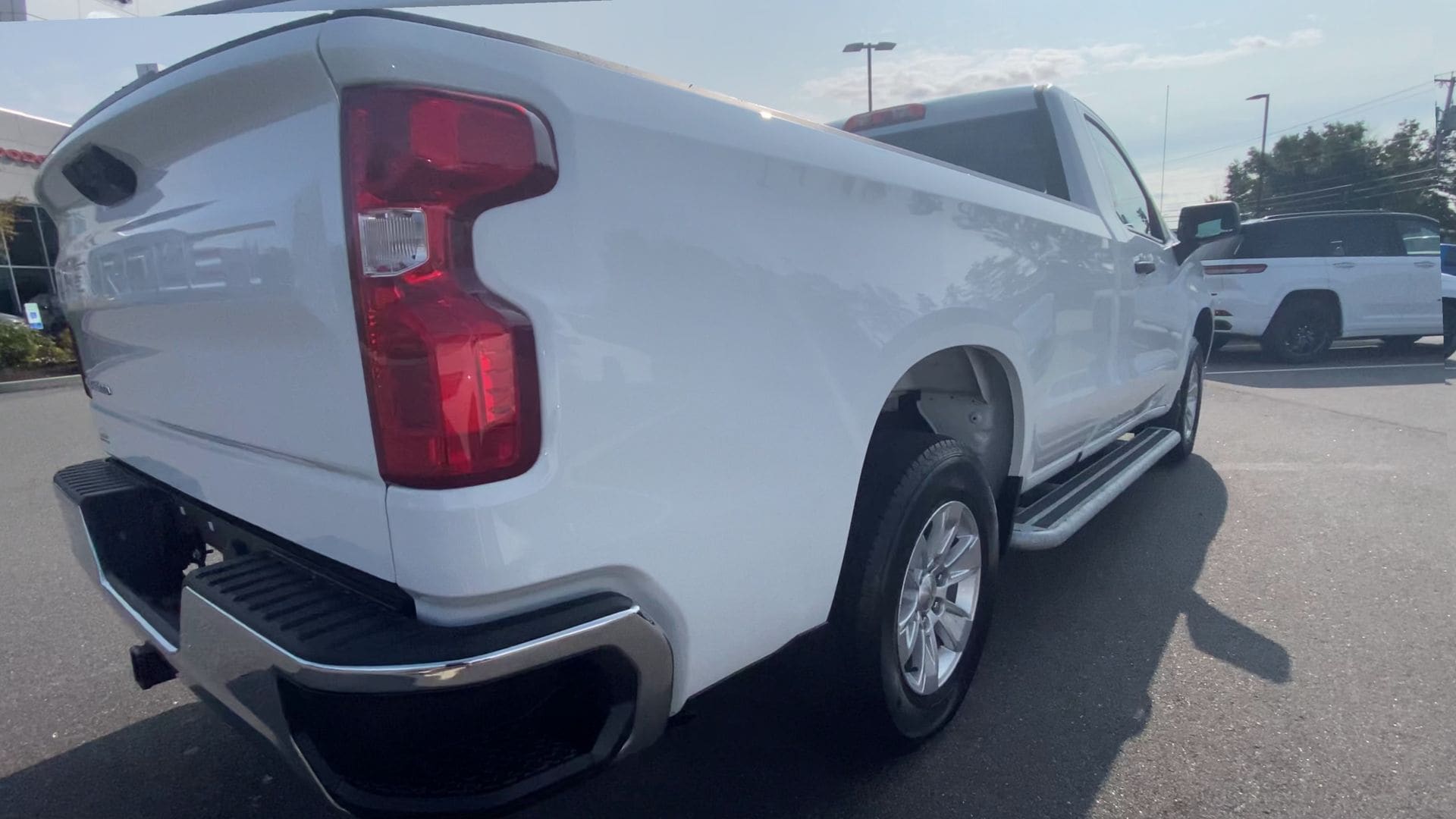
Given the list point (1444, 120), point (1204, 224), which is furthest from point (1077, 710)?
point (1444, 120)

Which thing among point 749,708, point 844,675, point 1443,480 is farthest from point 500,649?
point 1443,480

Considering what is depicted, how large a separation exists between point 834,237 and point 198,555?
1.81 metres

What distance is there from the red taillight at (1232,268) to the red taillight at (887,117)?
352 inches

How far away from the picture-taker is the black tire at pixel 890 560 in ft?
7.17

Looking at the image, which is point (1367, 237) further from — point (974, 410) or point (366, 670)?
point (366, 670)

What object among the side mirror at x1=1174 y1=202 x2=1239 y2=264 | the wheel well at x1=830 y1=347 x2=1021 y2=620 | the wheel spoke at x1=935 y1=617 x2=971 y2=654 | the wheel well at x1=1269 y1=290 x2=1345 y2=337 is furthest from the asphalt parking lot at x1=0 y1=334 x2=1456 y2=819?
the wheel well at x1=1269 y1=290 x2=1345 y2=337

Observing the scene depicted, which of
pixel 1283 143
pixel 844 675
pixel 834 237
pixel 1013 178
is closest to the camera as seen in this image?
pixel 834 237

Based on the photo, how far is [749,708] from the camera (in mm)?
2834

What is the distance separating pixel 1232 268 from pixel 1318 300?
42.3 inches

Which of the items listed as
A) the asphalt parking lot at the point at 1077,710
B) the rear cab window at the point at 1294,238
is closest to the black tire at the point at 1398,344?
the rear cab window at the point at 1294,238

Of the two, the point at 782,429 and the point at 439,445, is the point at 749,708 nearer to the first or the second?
the point at 782,429

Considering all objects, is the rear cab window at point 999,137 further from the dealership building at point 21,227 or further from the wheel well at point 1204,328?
the dealership building at point 21,227

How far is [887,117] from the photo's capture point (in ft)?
13.3

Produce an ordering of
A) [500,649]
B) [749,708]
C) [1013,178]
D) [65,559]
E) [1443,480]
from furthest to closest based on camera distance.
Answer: [1443,480] → [65,559] → [1013,178] → [749,708] → [500,649]
